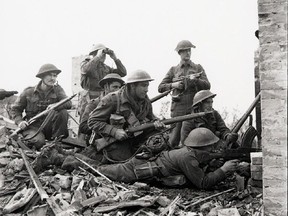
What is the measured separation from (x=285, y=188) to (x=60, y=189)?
3195 mm

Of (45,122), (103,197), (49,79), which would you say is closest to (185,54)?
(49,79)

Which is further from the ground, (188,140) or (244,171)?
(188,140)

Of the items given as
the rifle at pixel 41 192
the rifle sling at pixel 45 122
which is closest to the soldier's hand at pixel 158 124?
the rifle at pixel 41 192

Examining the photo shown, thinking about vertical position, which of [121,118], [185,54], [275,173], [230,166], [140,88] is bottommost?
[230,166]

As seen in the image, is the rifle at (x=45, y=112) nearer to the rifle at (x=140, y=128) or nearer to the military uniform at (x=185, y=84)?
the rifle at (x=140, y=128)

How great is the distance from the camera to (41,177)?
24.6 feet

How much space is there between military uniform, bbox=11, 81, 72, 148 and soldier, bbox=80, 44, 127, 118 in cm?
60

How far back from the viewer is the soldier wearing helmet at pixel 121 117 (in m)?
8.09

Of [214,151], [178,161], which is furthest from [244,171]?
[178,161]

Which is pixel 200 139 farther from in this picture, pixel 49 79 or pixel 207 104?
pixel 49 79

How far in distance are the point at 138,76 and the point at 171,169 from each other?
175cm

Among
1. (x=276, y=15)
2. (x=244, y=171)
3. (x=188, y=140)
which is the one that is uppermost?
(x=276, y=15)

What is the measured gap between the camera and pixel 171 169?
7316 millimetres

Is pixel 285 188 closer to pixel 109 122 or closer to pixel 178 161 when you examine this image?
pixel 178 161
